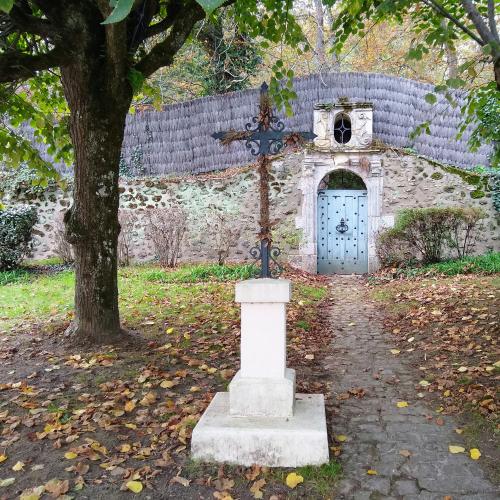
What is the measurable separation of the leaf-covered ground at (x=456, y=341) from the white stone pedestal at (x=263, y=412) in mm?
1189

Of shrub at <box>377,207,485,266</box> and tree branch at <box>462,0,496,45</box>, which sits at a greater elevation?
tree branch at <box>462,0,496,45</box>

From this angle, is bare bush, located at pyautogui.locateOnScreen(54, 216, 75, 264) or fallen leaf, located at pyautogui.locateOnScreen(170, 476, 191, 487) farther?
bare bush, located at pyautogui.locateOnScreen(54, 216, 75, 264)

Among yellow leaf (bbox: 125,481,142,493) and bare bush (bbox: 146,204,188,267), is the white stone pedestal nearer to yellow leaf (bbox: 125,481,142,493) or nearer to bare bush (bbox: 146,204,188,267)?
yellow leaf (bbox: 125,481,142,493)

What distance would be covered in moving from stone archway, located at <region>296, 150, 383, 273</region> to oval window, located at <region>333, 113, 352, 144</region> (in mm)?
557

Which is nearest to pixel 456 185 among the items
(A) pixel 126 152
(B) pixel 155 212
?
(B) pixel 155 212

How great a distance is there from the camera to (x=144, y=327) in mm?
6133

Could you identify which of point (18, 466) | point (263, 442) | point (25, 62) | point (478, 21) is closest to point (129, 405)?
point (18, 466)

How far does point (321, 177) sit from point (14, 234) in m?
7.12

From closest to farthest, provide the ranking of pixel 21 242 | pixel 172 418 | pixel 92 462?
pixel 92 462 < pixel 172 418 < pixel 21 242

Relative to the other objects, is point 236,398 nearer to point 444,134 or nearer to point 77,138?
point 77,138

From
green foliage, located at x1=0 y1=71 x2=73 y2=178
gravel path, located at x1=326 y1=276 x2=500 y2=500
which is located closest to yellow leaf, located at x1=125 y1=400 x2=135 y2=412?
gravel path, located at x1=326 y1=276 x2=500 y2=500

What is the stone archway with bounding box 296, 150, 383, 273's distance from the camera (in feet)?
37.6

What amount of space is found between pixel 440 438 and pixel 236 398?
1.45 meters

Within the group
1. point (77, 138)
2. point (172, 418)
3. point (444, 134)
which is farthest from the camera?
point (444, 134)
